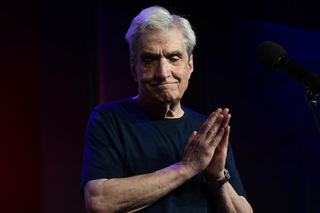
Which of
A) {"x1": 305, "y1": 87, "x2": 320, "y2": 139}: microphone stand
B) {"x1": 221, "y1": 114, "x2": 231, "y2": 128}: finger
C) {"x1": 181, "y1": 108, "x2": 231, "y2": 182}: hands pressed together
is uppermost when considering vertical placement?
{"x1": 305, "y1": 87, "x2": 320, "y2": 139}: microphone stand

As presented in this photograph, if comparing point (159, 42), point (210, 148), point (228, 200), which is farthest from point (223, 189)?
point (159, 42)

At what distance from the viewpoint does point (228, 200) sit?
1.50 m

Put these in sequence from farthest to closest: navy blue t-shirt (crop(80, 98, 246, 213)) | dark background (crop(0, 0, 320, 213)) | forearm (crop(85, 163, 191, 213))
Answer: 1. dark background (crop(0, 0, 320, 213))
2. navy blue t-shirt (crop(80, 98, 246, 213))
3. forearm (crop(85, 163, 191, 213))

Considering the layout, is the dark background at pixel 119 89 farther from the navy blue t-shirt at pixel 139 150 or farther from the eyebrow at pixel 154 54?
the eyebrow at pixel 154 54

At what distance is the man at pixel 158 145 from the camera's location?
4.36 ft

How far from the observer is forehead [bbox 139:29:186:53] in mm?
1564

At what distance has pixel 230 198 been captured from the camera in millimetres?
1524

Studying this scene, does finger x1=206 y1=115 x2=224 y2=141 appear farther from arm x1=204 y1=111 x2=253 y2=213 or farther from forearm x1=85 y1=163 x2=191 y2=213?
forearm x1=85 y1=163 x2=191 y2=213

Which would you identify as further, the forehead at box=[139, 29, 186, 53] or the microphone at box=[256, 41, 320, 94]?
the forehead at box=[139, 29, 186, 53]

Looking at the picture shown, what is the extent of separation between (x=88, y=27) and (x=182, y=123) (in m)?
1.53

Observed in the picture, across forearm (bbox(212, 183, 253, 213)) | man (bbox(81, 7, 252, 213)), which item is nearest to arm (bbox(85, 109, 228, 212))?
man (bbox(81, 7, 252, 213))

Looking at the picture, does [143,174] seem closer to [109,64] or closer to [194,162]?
[194,162]

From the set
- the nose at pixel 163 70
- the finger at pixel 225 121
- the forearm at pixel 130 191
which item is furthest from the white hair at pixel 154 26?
the forearm at pixel 130 191

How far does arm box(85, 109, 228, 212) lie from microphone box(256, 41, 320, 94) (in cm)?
30
